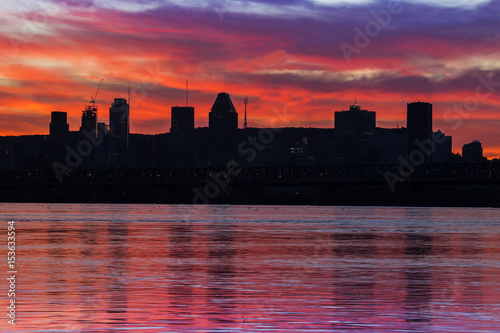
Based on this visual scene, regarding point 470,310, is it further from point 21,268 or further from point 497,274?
point 21,268

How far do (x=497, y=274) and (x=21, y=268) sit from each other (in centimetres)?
2170

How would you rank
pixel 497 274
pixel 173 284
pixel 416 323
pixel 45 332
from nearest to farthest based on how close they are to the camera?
pixel 45 332 → pixel 416 323 → pixel 173 284 → pixel 497 274

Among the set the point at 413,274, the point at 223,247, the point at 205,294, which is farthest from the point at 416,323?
the point at 223,247

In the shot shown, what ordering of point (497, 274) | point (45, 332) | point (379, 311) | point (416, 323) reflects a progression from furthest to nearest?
point (497, 274) < point (379, 311) < point (416, 323) < point (45, 332)

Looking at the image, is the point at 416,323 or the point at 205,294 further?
the point at 205,294

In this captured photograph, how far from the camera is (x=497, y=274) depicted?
41.7 metres

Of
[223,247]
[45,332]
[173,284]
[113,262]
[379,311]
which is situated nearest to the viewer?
[45,332]

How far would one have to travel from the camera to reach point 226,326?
945 inches

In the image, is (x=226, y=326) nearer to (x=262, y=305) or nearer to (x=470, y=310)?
(x=262, y=305)

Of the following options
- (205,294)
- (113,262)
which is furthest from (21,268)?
(205,294)

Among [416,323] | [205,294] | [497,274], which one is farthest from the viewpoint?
[497,274]

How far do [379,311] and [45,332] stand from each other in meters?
9.93

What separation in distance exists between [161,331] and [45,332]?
2.85 metres

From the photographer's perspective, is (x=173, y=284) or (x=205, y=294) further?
(x=173, y=284)
